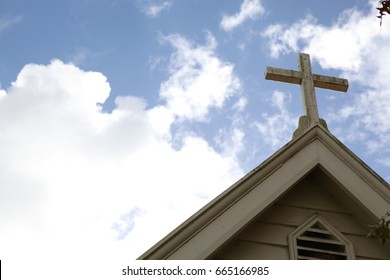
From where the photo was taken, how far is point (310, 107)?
19.0ft

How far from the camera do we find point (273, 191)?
14.9 ft

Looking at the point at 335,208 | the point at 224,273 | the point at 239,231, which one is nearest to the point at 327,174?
the point at 335,208

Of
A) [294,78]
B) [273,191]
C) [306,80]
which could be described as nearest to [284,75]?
[294,78]

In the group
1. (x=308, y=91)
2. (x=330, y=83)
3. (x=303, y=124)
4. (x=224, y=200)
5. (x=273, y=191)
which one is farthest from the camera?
(x=330, y=83)

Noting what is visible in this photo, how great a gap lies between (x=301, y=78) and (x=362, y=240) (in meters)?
2.24

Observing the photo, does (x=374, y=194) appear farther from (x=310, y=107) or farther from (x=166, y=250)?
(x=166, y=250)

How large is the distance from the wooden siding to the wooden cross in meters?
1.16

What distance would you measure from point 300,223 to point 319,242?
24 cm

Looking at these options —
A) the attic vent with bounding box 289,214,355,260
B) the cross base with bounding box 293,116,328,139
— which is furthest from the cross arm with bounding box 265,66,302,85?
the attic vent with bounding box 289,214,355,260

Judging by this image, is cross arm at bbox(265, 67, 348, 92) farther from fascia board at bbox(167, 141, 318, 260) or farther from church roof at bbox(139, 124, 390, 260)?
fascia board at bbox(167, 141, 318, 260)

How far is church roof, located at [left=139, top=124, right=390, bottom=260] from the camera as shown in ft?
13.3

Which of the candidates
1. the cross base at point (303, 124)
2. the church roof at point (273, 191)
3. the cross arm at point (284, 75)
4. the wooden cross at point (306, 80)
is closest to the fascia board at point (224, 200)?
the church roof at point (273, 191)

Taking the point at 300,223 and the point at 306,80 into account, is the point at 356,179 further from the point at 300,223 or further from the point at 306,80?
the point at 306,80

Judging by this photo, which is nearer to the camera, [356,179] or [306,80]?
[356,179]
